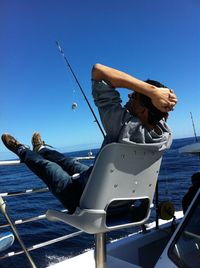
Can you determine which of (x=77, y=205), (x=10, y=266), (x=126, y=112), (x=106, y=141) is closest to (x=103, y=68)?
(x=126, y=112)

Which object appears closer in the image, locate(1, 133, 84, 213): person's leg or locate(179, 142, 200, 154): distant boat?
locate(1, 133, 84, 213): person's leg

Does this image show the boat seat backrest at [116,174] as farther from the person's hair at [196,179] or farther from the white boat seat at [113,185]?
the person's hair at [196,179]

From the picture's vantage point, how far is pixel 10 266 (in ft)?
19.8

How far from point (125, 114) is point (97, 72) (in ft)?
0.89

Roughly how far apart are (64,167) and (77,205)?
507 mm

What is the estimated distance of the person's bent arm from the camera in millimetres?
1682

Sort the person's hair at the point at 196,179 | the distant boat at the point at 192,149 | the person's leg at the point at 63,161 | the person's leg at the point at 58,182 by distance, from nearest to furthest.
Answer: the person's leg at the point at 58,182 → the person's leg at the point at 63,161 → the distant boat at the point at 192,149 → the person's hair at the point at 196,179

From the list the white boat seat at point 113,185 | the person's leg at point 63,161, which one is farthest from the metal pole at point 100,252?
the person's leg at point 63,161

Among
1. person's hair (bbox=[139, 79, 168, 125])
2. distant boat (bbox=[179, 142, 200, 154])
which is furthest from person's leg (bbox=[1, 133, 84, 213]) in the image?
distant boat (bbox=[179, 142, 200, 154])

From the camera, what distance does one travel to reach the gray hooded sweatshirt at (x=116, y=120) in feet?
5.62

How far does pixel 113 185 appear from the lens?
169 cm

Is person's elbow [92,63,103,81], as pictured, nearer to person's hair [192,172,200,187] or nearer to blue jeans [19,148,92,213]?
blue jeans [19,148,92,213]

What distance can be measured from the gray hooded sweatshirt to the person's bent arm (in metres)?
0.05

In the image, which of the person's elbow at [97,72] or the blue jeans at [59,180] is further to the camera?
the blue jeans at [59,180]
